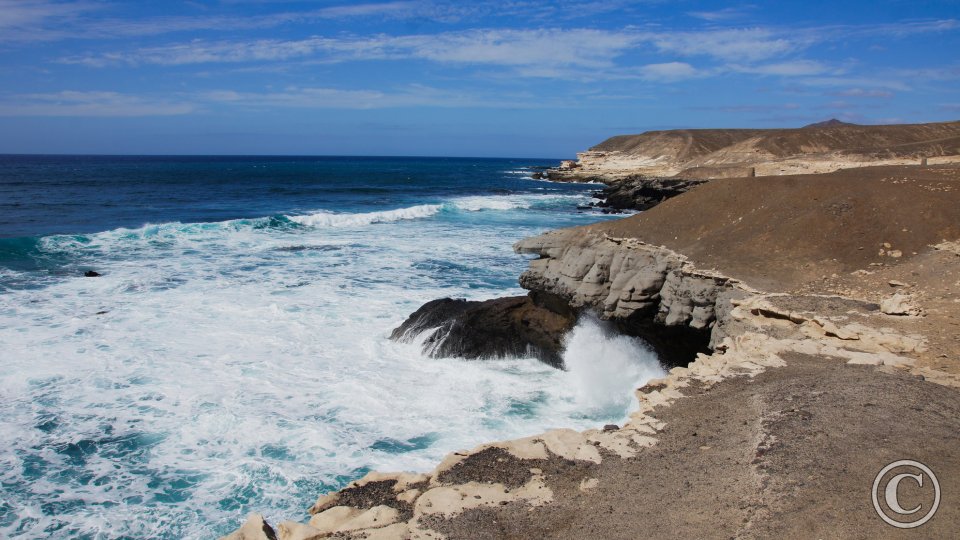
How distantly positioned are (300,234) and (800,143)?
162ft

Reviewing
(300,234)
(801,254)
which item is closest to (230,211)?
(300,234)

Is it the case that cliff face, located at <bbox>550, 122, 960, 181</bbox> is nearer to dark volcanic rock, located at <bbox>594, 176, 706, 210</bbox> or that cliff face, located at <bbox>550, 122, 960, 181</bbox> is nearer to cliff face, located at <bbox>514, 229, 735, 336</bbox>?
dark volcanic rock, located at <bbox>594, 176, 706, 210</bbox>

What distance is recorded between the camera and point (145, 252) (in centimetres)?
2923

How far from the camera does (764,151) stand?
5909cm

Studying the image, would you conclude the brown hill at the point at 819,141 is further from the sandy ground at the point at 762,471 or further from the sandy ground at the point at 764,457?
the sandy ground at the point at 762,471

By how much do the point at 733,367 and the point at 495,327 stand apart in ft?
24.0

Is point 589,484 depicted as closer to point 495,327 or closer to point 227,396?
point 227,396

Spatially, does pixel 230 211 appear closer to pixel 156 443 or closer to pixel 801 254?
pixel 156 443

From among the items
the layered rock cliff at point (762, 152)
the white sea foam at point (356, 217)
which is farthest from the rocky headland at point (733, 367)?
the white sea foam at point (356, 217)

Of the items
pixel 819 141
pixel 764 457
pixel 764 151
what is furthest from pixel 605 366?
pixel 819 141

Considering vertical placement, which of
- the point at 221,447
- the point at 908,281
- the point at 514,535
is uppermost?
the point at 908,281
